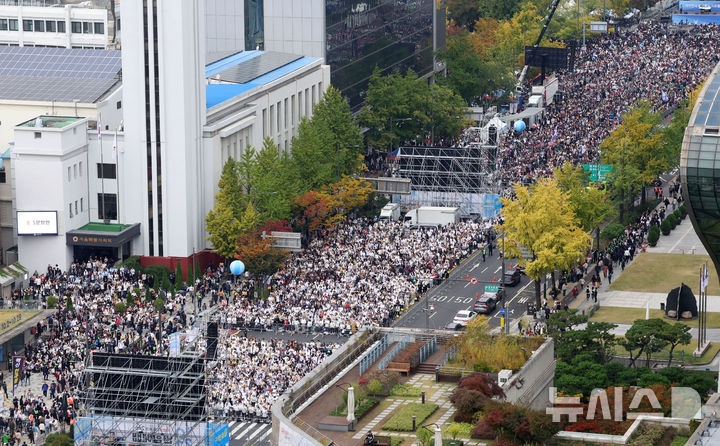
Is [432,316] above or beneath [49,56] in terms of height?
beneath

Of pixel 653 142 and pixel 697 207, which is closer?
pixel 697 207

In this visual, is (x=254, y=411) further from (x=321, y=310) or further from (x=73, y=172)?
(x=73, y=172)

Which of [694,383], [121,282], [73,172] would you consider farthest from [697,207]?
[73,172]

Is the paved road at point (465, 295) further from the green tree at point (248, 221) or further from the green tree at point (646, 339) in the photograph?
the green tree at point (248, 221)

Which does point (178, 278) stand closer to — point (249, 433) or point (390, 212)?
point (390, 212)

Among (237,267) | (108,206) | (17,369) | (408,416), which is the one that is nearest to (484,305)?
(237,267)

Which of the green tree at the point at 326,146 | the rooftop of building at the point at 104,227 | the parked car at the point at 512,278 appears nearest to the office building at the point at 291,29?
the green tree at the point at 326,146

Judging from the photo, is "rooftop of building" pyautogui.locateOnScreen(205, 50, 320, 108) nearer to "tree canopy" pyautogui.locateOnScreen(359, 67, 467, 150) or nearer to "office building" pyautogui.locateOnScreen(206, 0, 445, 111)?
"office building" pyautogui.locateOnScreen(206, 0, 445, 111)

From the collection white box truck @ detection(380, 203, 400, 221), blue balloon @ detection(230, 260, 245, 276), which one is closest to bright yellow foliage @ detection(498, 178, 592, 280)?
blue balloon @ detection(230, 260, 245, 276)
